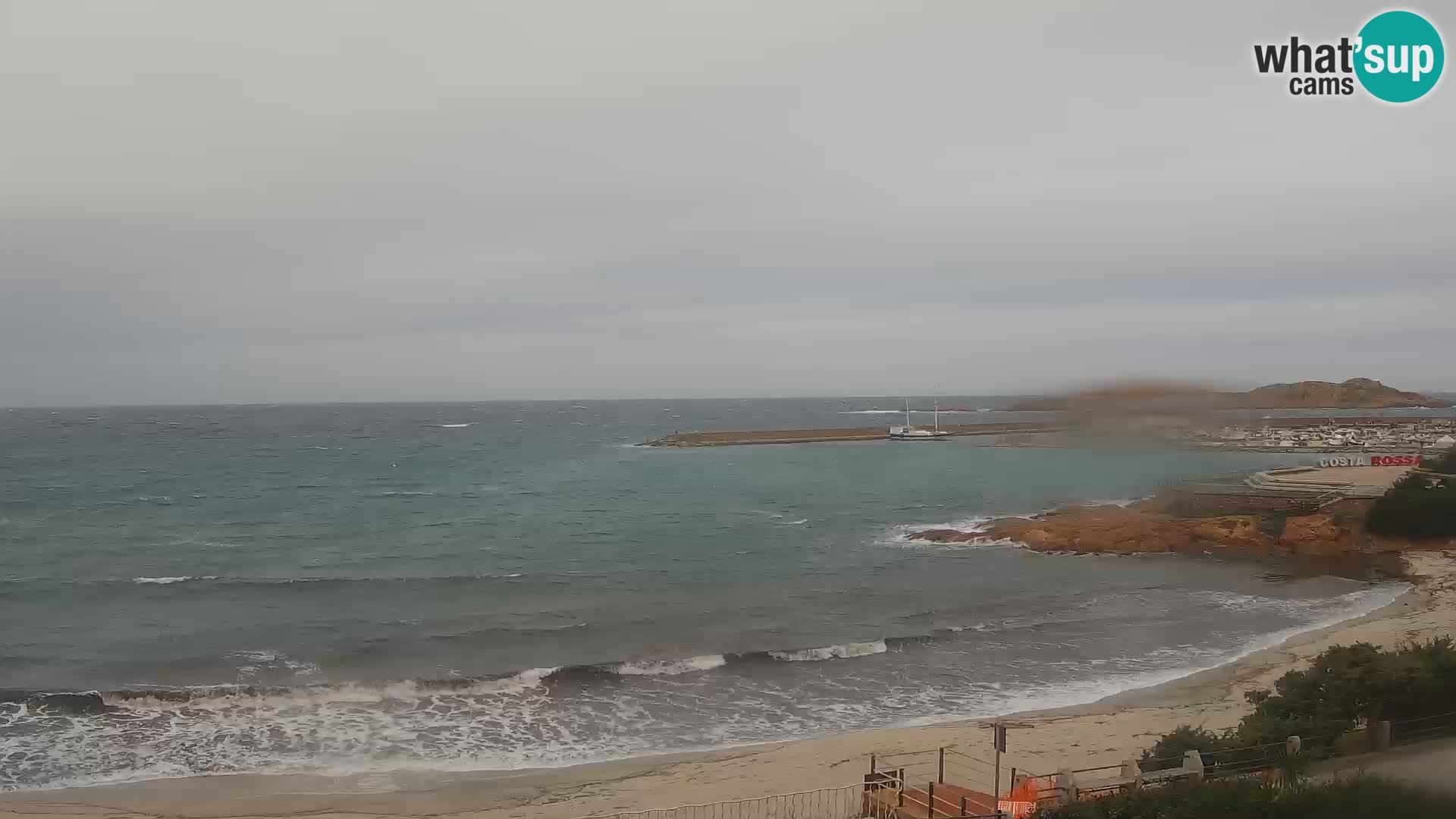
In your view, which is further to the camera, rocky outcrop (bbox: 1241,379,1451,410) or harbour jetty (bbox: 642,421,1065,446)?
harbour jetty (bbox: 642,421,1065,446)

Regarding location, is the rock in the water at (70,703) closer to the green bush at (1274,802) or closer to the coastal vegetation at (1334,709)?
the green bush at (1274,802)

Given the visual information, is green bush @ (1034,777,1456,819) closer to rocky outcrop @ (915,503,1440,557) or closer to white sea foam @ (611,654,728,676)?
white sea foam @ (611,654,728,676)

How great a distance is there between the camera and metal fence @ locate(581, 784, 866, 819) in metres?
12.1

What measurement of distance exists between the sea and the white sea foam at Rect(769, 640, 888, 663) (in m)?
0.10

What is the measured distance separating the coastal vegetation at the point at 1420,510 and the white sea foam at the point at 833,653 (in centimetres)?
2400

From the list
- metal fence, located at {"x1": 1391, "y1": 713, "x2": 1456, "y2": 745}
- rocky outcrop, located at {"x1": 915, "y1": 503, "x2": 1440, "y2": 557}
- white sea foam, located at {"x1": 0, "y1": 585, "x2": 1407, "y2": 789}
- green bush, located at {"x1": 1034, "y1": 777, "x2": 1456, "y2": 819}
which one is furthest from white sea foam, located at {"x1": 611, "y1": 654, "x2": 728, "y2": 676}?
rocky outcrop, located at {"x1": 915, "y1": 503, "x2": 1440, "y2": 557}

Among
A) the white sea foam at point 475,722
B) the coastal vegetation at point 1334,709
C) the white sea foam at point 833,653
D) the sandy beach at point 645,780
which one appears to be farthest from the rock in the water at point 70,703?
the coastal vegetation at point 1334,709

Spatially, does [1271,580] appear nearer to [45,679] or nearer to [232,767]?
[232,767]

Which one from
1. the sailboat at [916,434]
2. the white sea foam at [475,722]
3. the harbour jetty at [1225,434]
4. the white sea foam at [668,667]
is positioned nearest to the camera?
the white sea foam at [475,722]

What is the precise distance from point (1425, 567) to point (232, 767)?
35.9 m

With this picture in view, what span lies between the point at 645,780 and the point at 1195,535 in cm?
2979

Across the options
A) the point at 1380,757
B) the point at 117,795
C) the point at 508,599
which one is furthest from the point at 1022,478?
the point at 117,795

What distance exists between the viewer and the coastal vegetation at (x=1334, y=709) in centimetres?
1077

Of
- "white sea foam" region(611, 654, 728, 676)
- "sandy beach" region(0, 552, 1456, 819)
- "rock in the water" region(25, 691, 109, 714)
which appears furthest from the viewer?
"white sea foam" region(611, 654, 728, 676)
